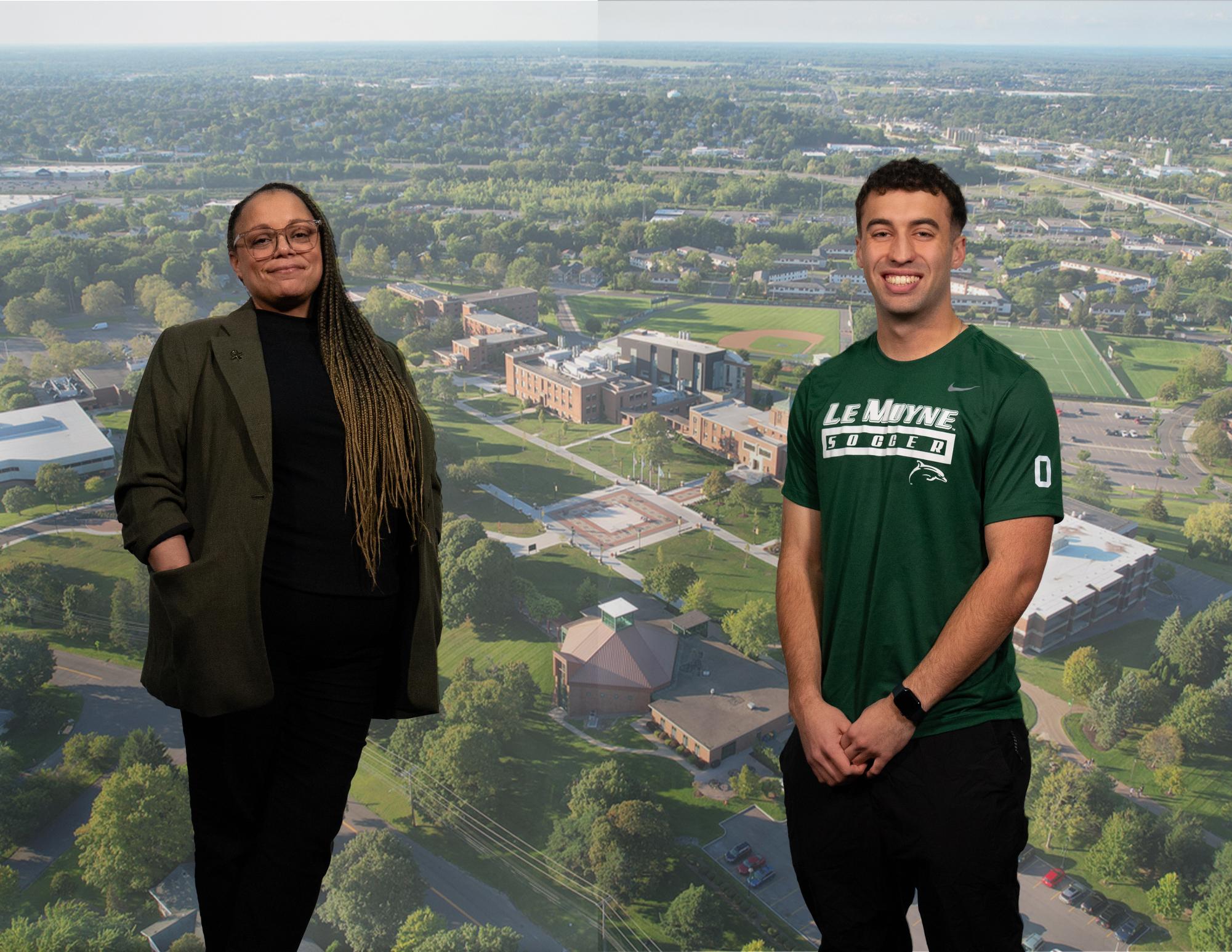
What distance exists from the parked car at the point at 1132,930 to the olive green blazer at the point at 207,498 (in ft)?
14.5

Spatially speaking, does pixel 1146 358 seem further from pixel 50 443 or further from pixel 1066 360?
pixel 50 443

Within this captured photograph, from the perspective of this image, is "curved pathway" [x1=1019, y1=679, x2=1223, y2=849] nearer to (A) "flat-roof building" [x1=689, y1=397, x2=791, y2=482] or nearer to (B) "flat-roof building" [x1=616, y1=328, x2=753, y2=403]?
(A) "flat-roof building" [x1=689, y1=397, x2=791, y2=482]

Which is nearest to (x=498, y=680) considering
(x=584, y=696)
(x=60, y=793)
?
(x=584, y=696)

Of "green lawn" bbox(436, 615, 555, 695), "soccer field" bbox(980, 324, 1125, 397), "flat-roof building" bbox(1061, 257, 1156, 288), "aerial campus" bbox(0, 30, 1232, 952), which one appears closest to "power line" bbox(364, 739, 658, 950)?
"aerial campus" bbox(0, 30, 1232, 952)

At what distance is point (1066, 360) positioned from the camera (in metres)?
7.13

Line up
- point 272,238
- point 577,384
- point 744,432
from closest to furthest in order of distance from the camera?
point 272,238 → point 744,432 → point 577,384

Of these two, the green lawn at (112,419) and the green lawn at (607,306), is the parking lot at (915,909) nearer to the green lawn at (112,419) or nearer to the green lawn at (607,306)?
the green lawn at (112,419)

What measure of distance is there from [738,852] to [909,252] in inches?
143

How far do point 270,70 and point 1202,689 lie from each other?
8.44m

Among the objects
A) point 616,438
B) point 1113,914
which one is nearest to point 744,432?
point 616,438

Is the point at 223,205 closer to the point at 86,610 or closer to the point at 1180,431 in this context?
the point at 86,610

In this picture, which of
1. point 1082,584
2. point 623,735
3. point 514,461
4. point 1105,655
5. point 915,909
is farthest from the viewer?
point 514,461

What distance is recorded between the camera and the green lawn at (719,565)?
17.1 feet

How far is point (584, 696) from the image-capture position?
4566 millimetres
